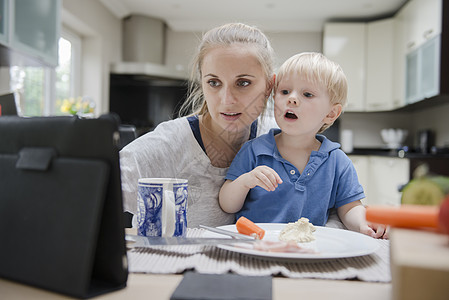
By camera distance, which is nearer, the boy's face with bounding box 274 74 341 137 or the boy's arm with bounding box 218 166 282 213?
the boy's arm with bounding box 218 166 282 213

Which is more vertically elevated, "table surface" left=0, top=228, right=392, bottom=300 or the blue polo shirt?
the blue polo shirt

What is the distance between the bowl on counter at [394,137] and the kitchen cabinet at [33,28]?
4.23 meters

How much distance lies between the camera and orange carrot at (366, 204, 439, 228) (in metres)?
0.45

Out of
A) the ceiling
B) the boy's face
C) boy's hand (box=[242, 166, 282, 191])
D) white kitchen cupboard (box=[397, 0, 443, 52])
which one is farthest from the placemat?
the ceiling

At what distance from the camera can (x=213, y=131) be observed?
1.37 metres

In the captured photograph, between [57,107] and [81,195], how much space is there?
4411mm

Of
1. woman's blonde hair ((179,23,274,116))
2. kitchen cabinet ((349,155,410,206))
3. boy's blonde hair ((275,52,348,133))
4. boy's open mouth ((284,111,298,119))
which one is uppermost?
woman's blonde hair ((179,23,274,116))

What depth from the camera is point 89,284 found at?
53cm

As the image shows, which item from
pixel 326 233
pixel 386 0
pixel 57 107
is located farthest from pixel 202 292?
pixel 386 0

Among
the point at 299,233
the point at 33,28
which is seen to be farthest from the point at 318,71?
the point at 33,28

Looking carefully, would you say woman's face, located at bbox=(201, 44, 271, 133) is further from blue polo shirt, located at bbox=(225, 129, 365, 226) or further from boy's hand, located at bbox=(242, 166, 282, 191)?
boy's hand, located at bbox=(242, 166, 282, 191)

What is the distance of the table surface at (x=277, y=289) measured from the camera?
1.70ft

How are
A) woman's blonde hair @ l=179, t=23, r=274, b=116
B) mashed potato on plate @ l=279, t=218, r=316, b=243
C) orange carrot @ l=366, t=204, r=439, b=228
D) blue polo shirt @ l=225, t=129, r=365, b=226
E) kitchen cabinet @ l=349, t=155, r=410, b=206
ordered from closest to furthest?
orange carrot @ l=366, t=204, r=439, b=228, mashed potato on plate @ l=279, t=218, r=316, b=243, blue polo shirt @ l=225, t=129, r=365, b=226, woman's blonde hair @ l=179, t=23, r=274, b=116, kitchen cabinet @ l=349, t=155, r=410, b=206

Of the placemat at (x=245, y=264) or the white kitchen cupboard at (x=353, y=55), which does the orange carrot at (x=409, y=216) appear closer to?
the placemat at (x=245, y=264)
